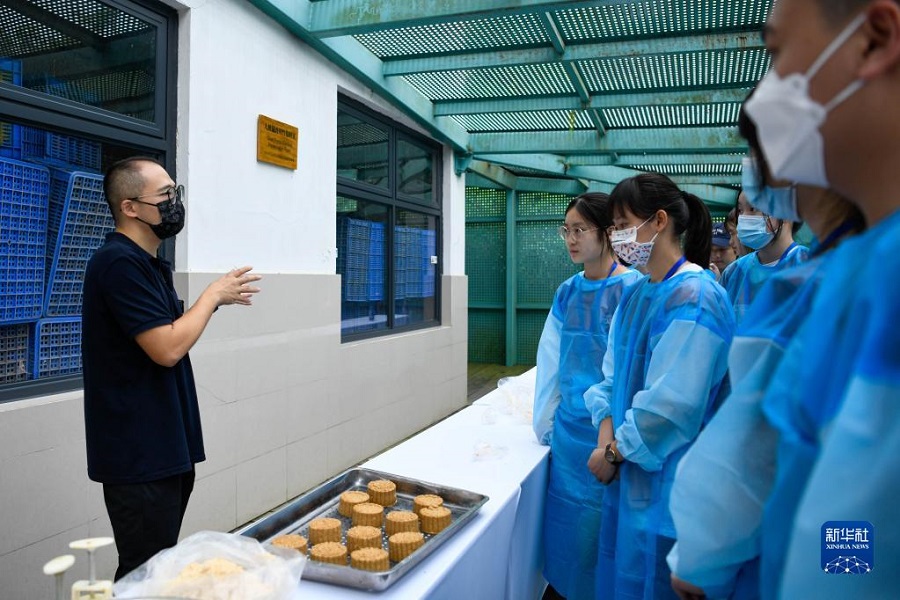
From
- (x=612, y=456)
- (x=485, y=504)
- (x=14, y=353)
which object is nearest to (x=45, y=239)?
(x=14, y=353)

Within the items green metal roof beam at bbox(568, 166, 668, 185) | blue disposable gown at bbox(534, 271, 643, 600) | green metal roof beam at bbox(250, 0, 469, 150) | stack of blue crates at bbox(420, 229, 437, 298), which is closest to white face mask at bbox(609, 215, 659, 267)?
blue disposable gown at bbox(534, 271, 643, 600)

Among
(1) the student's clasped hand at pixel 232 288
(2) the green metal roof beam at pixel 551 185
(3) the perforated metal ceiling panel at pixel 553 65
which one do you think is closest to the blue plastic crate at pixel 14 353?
(1) the student's clasped hand at pixel 232 288

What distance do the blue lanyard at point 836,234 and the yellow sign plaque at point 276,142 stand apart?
10.8 feet

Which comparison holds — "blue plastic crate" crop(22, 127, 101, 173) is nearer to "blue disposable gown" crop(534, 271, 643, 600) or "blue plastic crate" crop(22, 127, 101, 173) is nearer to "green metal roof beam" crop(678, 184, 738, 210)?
"blue disposable gown" crop(534, 271, 643, 600)

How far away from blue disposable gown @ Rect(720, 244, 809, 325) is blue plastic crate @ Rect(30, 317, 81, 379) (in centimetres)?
306

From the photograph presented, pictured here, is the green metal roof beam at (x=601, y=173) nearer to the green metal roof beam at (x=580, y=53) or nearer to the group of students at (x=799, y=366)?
the green metal roof beam at (x=580, y=53)

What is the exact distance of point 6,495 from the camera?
221 centimetres

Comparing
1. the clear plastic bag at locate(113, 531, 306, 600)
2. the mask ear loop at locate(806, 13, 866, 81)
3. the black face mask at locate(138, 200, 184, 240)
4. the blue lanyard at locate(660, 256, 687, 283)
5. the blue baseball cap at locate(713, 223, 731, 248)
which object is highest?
the blue baseball cap at locate(713, 223, 731, 248)

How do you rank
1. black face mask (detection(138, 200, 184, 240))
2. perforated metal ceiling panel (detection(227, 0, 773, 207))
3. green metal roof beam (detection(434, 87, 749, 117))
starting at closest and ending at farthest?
1. black face mask (detection(138, 200, 184, 240))
2. perforated metal ceiling panel (detection(227, 0, 773, 207))
3. green metal roof beam (detection(434, 87, 749, 117))

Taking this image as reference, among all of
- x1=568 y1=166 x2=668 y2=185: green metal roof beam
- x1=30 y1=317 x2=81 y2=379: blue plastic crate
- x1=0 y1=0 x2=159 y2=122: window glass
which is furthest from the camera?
x1=568 y1=166 x2=668 y2=185: green metal roof beam

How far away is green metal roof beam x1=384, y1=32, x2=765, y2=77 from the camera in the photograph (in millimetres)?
3691

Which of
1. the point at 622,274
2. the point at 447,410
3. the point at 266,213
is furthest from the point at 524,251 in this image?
the point at 622,274

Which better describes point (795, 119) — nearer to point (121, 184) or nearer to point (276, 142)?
point (121, 184)

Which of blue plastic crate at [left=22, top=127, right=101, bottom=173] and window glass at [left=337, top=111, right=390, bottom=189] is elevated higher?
window glass at [left=337, top=111, right=390, bottom=189]
